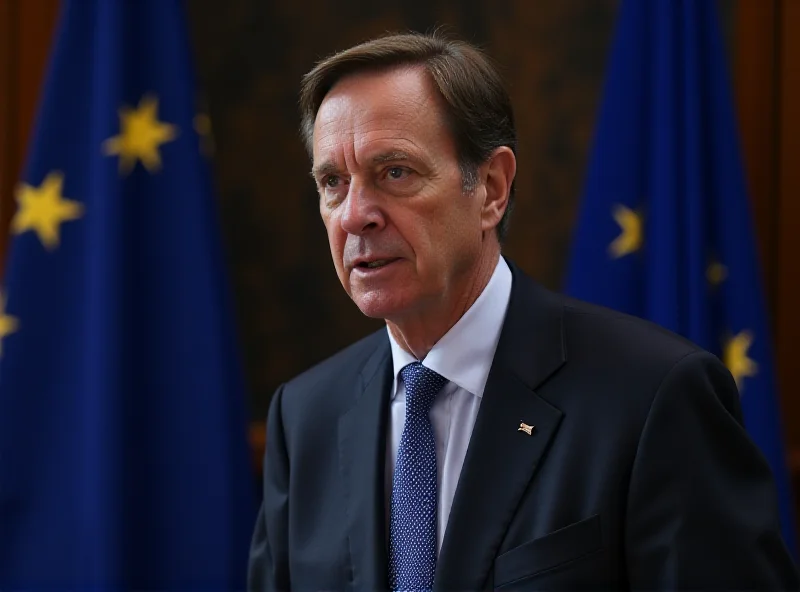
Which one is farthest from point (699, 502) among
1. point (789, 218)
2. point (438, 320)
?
point (789, 218)

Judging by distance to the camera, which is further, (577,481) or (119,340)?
(119,340)

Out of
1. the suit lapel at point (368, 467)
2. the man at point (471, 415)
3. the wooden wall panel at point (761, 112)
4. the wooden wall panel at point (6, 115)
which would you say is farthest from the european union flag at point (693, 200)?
the wooden wall panel at point (6, 115)

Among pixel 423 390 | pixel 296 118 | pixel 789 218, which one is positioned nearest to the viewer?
pixel 423 390

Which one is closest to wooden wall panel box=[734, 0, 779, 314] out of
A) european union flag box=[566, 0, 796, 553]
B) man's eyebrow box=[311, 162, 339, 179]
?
european union flag box=[566, 0, 796, 553]

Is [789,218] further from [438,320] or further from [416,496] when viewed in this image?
[416,496]

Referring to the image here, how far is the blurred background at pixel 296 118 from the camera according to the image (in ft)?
9.82

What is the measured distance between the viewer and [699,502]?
50.6 inches

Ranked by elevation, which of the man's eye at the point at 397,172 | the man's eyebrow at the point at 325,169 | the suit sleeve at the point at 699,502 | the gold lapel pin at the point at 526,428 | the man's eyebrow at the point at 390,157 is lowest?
the suit sleeve at the point at 699,502

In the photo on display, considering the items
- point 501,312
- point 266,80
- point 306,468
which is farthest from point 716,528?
point 266,80

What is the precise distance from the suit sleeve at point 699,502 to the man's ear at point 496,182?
43 centimetres

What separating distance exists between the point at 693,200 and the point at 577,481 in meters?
1.30

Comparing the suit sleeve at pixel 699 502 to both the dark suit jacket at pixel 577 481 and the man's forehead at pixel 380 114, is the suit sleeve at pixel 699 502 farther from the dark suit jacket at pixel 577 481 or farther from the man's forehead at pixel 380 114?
the man's forehead at pixel 380 114

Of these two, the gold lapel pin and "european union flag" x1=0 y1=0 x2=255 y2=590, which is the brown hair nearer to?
the gold lapel pin

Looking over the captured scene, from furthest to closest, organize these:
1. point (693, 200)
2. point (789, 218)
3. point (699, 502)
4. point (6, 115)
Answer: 1. point (6, 115)
2. point (789, 218)
3. point (693, 200)
4. point (699, 502)
